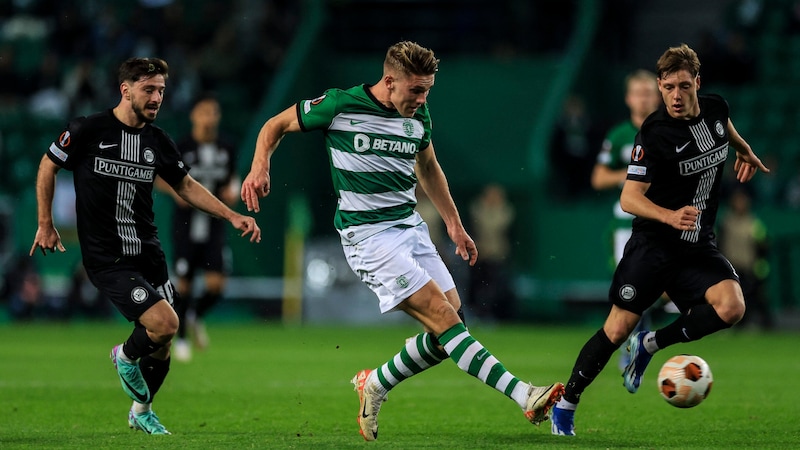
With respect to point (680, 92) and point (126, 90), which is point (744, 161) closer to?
point (680, 92)

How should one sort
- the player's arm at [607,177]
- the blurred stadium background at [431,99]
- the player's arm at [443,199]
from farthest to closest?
the blurred stadium background at [431,99] → the player's arm at [607,177] → the player's arm at [443,199]

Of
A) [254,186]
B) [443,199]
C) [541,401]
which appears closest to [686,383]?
[541,401]

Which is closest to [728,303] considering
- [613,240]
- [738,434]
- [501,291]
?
[738,434]

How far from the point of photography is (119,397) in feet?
33.0

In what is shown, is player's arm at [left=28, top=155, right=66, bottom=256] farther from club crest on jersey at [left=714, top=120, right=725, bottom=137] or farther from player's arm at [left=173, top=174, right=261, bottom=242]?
club crest on jersey at [left=714, top=120, right=725, bottom=137]

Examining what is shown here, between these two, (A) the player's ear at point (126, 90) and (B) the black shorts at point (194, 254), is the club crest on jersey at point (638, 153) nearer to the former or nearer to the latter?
(A) the player's ear at point (126, 90)

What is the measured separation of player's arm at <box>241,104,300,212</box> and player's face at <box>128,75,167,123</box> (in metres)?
0.69

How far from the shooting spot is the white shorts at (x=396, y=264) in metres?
7.49

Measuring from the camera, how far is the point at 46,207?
7.81 metres

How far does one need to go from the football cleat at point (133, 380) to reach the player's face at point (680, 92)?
3.34 metres

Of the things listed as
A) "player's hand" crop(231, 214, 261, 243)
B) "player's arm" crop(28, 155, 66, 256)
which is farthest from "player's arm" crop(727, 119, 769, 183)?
"player's arm" crop(28, 155, 66, 256)

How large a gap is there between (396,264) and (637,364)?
1.83 metres

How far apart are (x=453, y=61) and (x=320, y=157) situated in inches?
105

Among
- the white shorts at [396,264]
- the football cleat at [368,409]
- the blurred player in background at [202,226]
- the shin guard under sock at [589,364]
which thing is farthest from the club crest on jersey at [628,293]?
the blurred player in background at [202,226]
